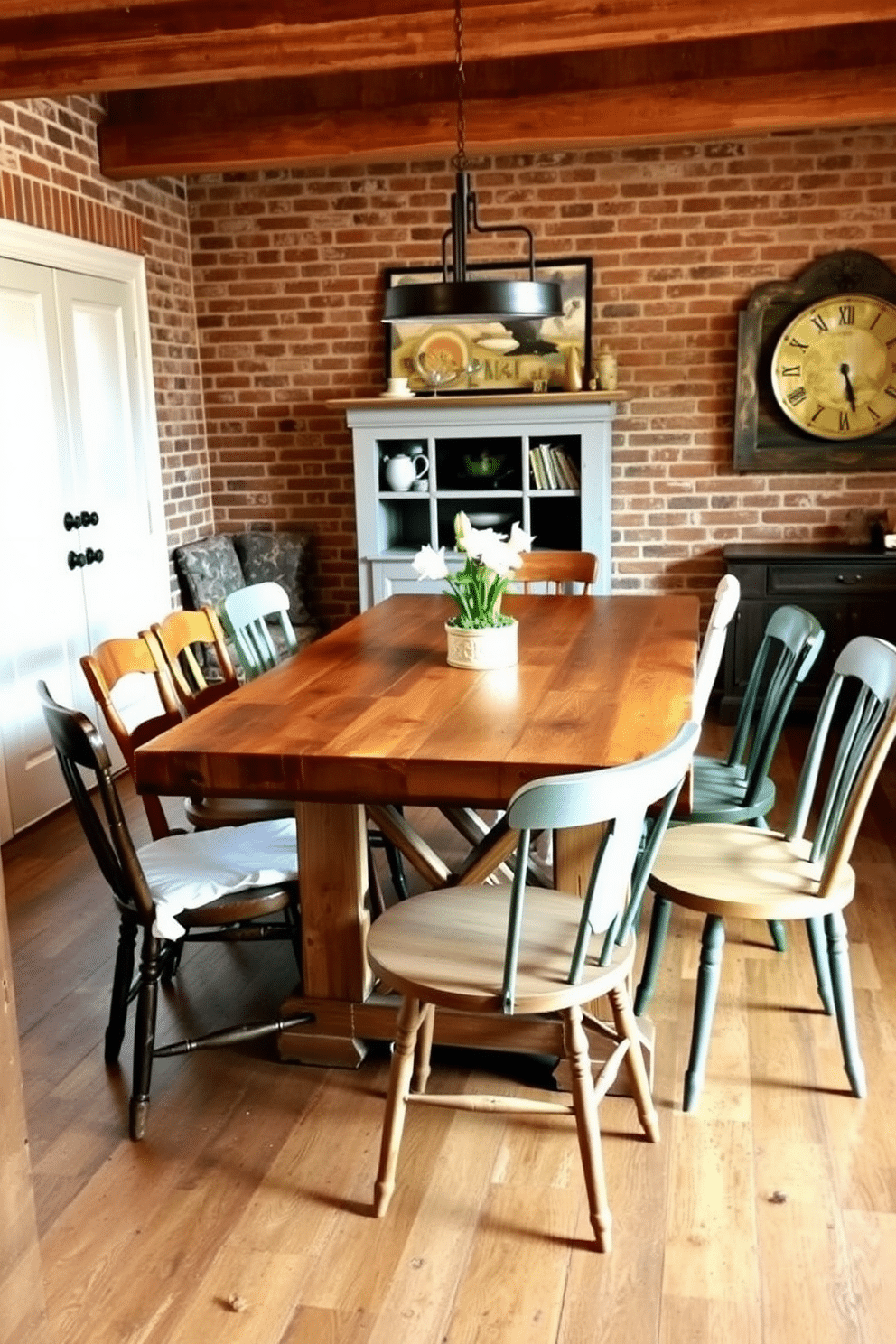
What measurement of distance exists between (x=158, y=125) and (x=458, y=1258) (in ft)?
14.0

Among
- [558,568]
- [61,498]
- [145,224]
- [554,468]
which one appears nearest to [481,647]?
[558,568]

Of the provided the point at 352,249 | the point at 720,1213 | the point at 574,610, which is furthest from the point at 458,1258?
the point at 352,249

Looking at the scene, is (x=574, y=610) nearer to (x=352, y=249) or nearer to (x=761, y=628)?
(x=761, y=628)

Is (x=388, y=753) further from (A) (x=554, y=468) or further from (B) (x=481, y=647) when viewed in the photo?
(A) (x=554, y=468)

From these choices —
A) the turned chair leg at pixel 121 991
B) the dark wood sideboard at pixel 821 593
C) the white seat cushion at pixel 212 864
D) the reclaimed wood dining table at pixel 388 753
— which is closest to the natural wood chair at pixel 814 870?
the reclaimed wood dining table at pixel 388 753

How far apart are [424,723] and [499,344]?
136 inches

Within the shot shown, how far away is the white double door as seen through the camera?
4.14m

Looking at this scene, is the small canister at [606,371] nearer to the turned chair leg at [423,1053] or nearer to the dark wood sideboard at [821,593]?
the dark wood sideboard at [821,593]

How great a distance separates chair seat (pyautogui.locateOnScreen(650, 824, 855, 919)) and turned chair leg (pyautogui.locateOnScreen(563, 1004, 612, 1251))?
1.54ft

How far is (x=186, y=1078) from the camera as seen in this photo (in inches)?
104

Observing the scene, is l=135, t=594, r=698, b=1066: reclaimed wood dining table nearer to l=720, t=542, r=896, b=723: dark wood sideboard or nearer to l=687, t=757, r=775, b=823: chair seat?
l=687, t=757, r=775, b=823: chair seat

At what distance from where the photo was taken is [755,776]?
294 cm

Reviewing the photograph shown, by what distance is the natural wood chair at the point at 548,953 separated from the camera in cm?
186

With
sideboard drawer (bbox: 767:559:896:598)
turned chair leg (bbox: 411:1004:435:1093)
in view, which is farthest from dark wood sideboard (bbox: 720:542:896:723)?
turned chair leg (bbox: 411:1004:435:1093)
